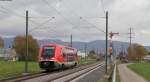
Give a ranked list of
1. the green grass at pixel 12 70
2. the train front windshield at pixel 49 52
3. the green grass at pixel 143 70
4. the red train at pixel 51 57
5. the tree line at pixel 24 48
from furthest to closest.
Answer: the tree line at pixel 24 48 → the train front windshield at pixel 49 52 → the red train at pixel 51 57 → the green grass at pixel 143 70 → the green grass at pixel 12 70

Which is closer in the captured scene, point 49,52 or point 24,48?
point 49,52

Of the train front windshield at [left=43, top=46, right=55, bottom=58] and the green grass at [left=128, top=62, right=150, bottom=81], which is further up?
the train front windshield at [left=43, top=46, right=55, bottom=58]

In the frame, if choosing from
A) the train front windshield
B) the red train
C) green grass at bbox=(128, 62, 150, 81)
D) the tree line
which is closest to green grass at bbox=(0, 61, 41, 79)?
the red train

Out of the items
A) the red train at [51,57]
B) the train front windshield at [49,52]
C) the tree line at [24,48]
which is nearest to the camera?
the red train at [51,57]

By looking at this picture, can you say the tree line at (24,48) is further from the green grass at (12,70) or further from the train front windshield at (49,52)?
the train front windshield at (49,52)

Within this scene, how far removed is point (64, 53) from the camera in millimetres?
55594

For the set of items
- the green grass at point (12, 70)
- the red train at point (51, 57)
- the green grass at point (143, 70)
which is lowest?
the green grass at point (143, 70)

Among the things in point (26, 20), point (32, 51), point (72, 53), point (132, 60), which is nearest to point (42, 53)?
point (26, 20)

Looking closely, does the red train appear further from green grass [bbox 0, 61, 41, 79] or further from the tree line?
the tree line

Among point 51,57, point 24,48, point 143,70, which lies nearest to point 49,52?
point 51,57

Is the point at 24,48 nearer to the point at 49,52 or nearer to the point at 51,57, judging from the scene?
the point at 49,52

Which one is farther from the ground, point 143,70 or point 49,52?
point 49,52

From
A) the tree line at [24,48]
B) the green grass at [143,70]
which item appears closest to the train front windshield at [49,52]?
the green grass at [143,70]

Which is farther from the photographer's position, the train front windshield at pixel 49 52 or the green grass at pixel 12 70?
the train front windshield at pixel 49 52
